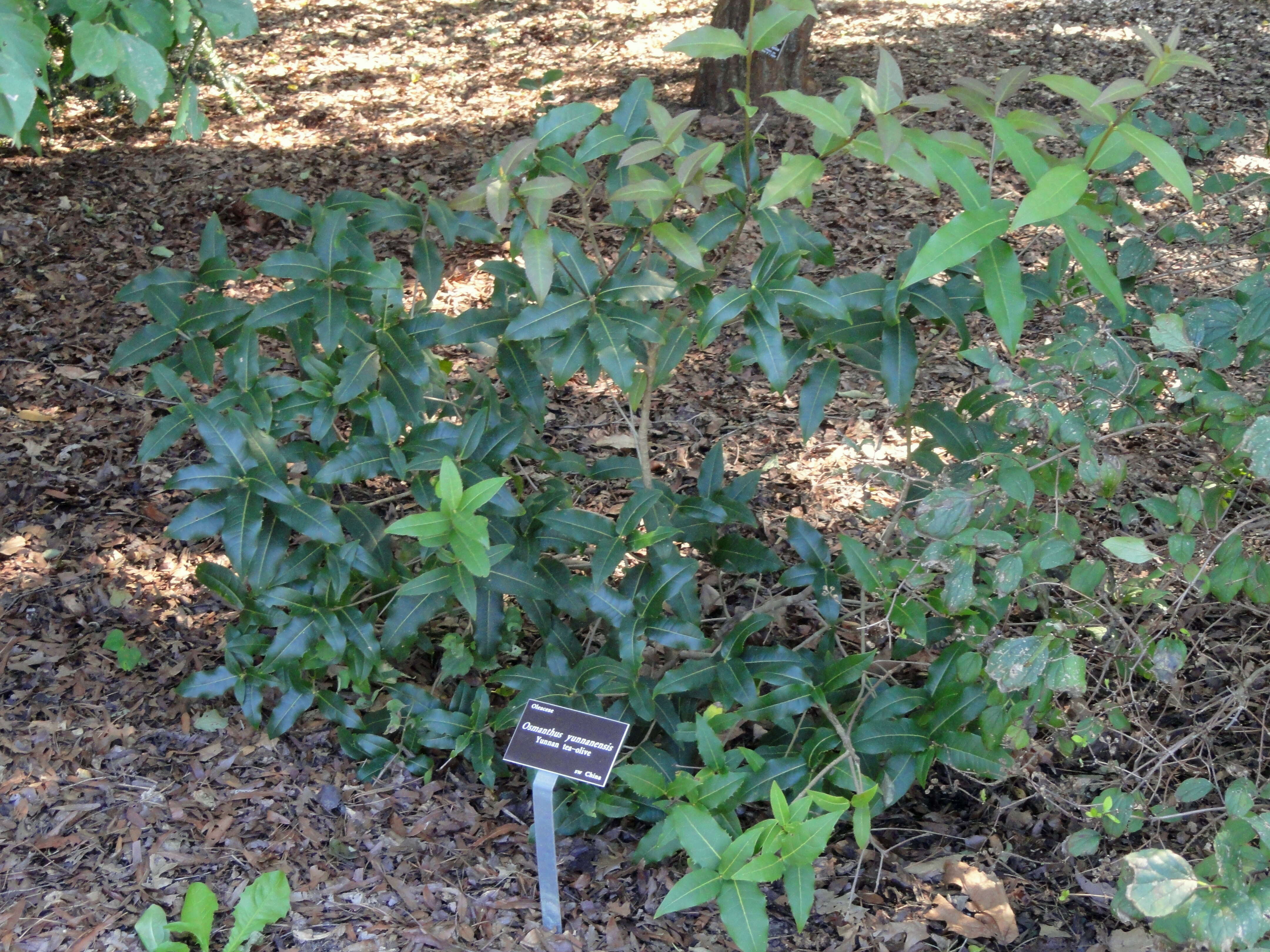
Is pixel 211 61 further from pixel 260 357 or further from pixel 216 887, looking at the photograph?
pixel 216 887

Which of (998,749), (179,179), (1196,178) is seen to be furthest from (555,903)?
(179,179)

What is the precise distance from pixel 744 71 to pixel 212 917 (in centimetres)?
564

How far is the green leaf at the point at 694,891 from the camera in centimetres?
207

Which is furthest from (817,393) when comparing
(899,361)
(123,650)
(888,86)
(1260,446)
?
A: (123,650)

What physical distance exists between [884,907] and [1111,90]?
2.00 metres

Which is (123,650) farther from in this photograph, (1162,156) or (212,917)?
(1162,156)

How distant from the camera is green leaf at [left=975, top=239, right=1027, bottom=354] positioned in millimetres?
1850

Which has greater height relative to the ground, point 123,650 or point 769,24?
point 769,24

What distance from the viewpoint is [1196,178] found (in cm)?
338

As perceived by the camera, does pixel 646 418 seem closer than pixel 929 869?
No

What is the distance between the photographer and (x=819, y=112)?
2117 millimetres

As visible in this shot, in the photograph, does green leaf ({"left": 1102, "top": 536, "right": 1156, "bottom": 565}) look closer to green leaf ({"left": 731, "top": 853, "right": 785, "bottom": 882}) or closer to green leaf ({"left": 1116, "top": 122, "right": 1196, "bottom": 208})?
green leaf ({"left": 1116, "top": 122, "right": 1196, "bottom": 208})

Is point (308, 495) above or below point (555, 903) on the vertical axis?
above

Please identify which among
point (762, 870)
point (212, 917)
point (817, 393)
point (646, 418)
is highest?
A: point (817, 393)
